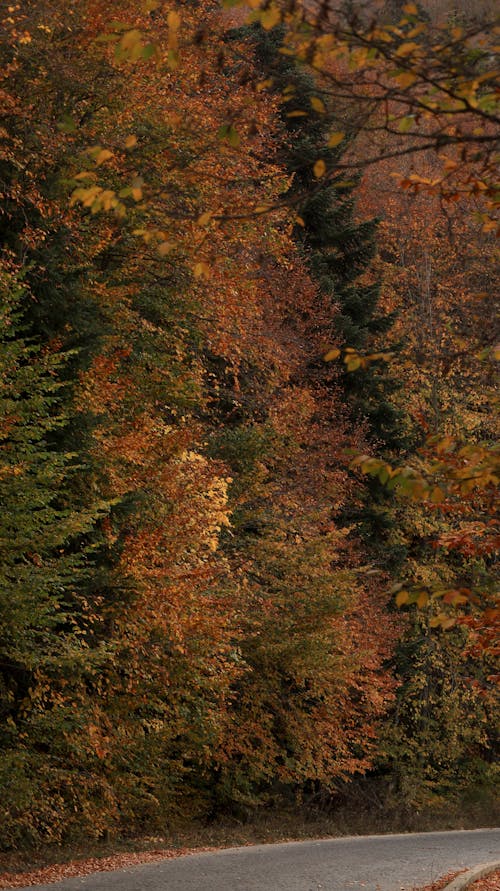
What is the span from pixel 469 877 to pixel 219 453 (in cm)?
1217

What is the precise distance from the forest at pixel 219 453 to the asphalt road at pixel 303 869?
1615 mm

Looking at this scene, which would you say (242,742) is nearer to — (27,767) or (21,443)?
(27,767)

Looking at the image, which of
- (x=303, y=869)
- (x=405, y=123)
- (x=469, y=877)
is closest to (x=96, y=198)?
(x=405, y=123)

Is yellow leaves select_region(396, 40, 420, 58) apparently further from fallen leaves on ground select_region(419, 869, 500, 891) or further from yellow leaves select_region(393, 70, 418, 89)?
fallen leaves on ground select_region(419, 869, 500, 891)

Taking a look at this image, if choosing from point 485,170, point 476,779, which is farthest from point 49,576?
point 476,779

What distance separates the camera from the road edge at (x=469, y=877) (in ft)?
36.6

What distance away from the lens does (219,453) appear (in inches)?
901

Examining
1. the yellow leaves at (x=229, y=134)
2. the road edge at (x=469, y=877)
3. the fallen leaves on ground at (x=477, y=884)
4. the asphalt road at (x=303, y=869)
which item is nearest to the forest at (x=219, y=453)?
the yellow leaves at (x=229, y=134)

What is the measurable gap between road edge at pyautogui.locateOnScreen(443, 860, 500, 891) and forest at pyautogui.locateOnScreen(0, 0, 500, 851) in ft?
6.41

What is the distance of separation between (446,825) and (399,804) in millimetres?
1163

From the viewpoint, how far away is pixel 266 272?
1031 inches

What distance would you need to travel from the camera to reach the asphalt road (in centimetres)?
1193

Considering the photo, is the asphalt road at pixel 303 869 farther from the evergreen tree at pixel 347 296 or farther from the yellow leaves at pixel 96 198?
the evergreen tree at pixel 347 296

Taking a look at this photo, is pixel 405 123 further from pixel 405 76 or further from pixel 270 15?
pixel 270 15
